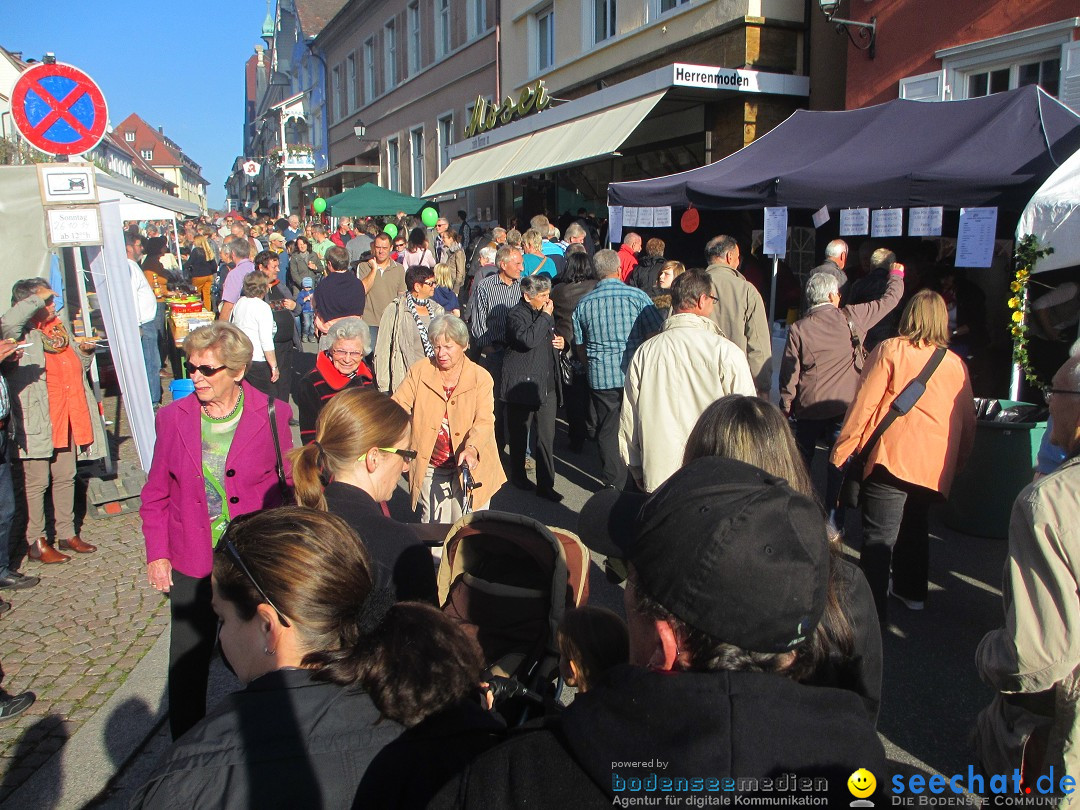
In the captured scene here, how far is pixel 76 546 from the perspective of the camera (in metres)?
5.72

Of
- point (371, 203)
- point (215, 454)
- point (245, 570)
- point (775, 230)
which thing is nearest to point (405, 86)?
point (371, 203)

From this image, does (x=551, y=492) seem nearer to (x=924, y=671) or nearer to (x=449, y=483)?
(x=449, y=483)

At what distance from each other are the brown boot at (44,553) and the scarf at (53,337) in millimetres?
1330

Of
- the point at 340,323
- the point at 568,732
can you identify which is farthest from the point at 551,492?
the point at 568,732

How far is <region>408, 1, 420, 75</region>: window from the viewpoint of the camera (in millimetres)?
26344

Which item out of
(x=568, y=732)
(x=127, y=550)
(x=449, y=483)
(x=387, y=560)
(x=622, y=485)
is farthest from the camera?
(x=622, y=485)

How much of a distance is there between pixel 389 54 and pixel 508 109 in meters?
14.0

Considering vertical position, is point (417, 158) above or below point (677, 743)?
above

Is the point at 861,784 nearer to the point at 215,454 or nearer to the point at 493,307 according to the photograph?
the point at 215,454

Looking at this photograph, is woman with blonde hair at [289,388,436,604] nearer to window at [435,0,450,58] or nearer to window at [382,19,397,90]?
window at [435,0,450,58]

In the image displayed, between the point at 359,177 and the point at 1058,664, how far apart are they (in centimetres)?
3444

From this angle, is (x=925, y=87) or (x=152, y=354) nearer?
(x=925, y=87)

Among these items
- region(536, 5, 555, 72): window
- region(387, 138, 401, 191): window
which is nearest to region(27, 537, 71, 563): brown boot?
region(536, 5, 555, 72): window

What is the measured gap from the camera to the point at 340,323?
16.1 feet
